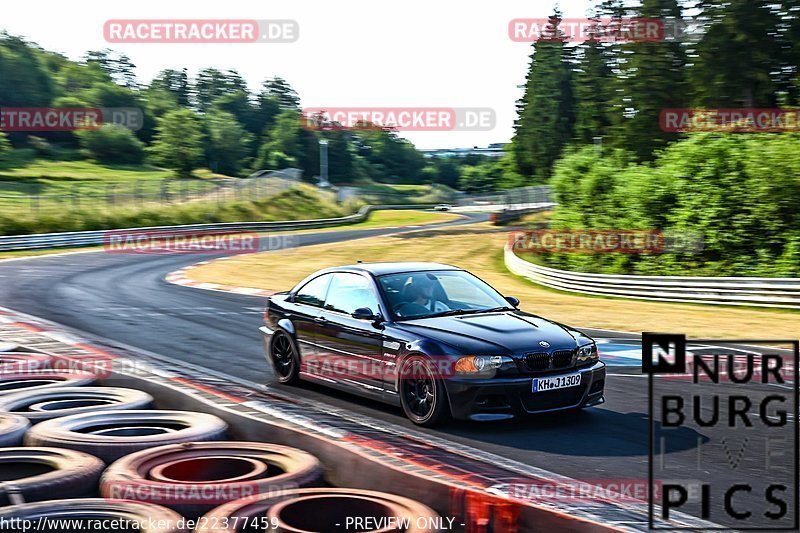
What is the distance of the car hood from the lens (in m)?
8.01

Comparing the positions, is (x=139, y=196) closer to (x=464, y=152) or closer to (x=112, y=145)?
(x=112, y=145)

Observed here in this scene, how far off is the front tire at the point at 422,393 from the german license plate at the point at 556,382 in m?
0.79

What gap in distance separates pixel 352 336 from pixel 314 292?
3.78 feet

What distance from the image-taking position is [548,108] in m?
97.8

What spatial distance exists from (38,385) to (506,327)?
14.8ft

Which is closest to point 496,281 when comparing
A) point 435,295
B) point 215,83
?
point 435,295

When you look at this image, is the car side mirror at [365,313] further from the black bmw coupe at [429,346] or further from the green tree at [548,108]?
the green tree at [548,108]

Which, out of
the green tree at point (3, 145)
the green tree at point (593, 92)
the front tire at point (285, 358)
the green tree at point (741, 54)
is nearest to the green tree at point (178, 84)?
the green tree at point (3, 145)

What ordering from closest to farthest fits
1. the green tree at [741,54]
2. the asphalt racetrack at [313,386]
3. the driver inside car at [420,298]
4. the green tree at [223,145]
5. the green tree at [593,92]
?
the asphalt racetrack at [313,386]
the driver inside car at [420,298]
the green tree at [741,54]
the green tree at [593,92]
the green tree at [223,145]

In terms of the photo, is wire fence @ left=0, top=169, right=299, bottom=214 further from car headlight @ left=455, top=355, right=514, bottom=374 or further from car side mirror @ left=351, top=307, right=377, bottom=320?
car headlight @ left=455, top=355, right=514, bottom=374

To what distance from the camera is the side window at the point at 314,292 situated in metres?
10.0

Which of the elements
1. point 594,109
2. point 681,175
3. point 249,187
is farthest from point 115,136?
point 681,175

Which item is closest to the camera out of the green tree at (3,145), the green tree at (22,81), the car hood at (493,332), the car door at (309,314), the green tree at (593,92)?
the car hood at (493,332)

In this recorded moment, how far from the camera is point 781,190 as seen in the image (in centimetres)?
2305
